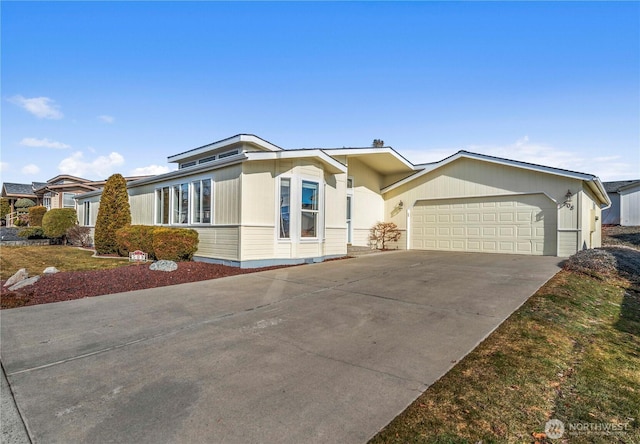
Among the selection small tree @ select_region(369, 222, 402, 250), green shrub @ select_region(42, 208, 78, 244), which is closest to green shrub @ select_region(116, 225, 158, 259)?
green shrub @ select_region(42, 208, 78, 244)

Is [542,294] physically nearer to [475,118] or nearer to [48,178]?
[475,118]

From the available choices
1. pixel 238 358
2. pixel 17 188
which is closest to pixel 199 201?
pixel 238 358

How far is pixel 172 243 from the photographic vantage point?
10.2 m

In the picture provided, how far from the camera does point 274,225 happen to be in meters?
10.2

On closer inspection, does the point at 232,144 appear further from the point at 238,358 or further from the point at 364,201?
the point at 238,358

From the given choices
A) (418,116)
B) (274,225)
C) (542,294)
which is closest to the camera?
(542,294)

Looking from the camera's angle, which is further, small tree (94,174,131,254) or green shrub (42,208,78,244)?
green shrub (42,208,78,244)

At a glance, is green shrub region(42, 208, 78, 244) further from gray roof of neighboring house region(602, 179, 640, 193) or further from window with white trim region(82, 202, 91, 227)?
gray roof of neighboring house region(602, 179, 640, 193)

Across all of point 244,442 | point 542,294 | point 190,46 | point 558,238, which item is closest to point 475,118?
point 558,238

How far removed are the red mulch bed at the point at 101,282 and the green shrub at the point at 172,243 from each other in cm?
95

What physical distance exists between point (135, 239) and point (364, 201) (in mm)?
10468

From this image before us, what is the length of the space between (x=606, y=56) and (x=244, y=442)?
13486 millimetres

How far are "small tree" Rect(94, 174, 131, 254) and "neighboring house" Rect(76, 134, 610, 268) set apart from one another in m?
0.69

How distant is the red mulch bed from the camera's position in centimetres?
611
